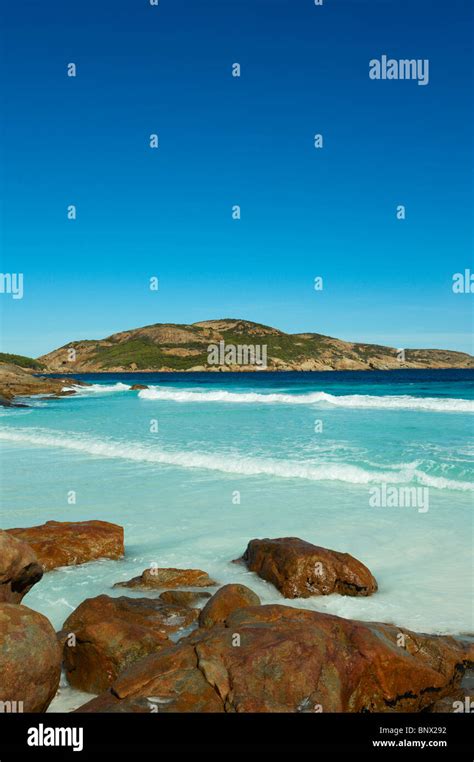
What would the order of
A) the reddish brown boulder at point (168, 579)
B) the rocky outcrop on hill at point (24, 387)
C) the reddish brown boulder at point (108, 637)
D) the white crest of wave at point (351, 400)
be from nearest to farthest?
the reddish brown boulder at point (108, 637) → the reddish brown boulder at point (168, 579) → the white crest of wave at point (351, 400) → the rocky outcrop on hill at point (24, 387)

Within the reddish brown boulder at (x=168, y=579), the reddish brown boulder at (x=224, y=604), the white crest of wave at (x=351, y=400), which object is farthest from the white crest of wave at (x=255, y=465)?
the white crest of wave at (x=351, y=400)

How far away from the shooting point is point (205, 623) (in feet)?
21.3

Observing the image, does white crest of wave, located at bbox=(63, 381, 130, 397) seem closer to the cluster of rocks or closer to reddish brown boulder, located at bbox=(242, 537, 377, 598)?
reddish brown boulder, located at bbox=(242, 537, 377, 598)

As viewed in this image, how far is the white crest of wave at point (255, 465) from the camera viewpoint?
15.7 metres

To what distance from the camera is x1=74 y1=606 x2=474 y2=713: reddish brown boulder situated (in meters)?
4.48

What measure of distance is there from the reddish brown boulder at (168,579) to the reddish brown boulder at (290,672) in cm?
295

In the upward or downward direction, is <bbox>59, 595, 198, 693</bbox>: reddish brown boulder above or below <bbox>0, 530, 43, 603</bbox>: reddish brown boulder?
below

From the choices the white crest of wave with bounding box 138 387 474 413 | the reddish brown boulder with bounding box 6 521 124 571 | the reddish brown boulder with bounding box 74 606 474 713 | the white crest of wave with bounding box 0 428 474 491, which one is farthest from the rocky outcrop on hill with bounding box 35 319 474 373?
the reddish brown boulder with bounding box 74 606 474 713

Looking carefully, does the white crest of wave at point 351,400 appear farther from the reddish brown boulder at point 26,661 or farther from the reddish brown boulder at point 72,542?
the reddish brown boulder at point 26,661

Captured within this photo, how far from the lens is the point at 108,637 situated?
5914mm

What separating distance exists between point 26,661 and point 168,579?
147 inches

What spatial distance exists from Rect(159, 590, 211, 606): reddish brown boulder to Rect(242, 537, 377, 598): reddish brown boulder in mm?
1208
